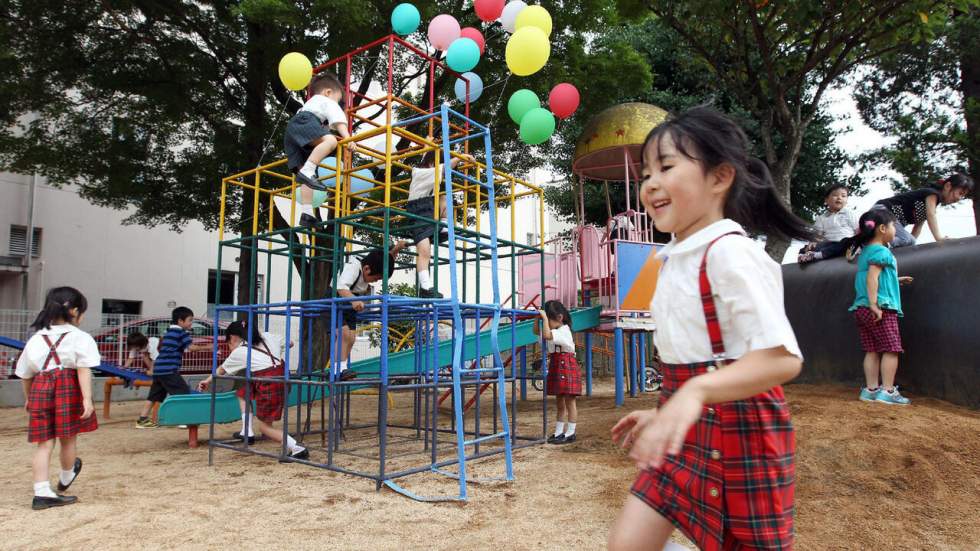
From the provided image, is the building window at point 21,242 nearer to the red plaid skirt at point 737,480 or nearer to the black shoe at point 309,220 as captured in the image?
the black shoe at point 309,220

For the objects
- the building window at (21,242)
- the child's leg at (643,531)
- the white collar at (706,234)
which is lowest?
the child's leg at (643,531)

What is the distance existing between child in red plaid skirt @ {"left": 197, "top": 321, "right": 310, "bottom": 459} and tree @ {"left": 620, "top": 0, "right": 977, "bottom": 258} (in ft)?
17.8

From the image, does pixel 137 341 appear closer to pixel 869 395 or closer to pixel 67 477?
pixel 67 477

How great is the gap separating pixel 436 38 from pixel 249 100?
4.90 meters

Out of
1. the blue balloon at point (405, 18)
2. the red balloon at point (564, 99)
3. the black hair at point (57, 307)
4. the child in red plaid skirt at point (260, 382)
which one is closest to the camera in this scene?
the black hair at point (57, 307)

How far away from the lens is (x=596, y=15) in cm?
1098

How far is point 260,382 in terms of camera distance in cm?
610

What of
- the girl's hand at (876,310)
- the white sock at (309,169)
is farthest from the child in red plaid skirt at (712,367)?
the girl's hand at (876,310)

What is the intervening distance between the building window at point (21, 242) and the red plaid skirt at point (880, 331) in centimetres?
1758

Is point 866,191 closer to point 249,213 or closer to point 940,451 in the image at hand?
point 940,451

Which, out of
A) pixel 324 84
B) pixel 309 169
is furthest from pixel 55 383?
pixel 324 84

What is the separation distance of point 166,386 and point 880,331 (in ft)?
25.8

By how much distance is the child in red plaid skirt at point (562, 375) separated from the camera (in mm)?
6660

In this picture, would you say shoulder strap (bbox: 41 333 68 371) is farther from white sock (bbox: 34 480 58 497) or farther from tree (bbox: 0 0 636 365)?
tree (bbox: 0 0 636 365)
